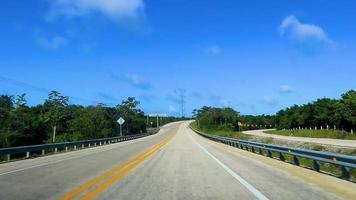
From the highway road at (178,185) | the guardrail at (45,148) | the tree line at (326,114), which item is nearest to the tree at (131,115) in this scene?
the tree line at (326,114)

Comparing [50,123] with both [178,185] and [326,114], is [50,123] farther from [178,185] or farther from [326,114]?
[178,185]

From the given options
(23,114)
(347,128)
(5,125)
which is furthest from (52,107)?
(347,128)

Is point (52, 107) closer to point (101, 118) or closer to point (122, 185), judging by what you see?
point (101, 118)

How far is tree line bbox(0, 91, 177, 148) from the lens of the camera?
8406 centimetres

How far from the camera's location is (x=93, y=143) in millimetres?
52625

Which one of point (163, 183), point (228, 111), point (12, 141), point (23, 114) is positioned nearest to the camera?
point (163, 183)

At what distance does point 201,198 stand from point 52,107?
361ft

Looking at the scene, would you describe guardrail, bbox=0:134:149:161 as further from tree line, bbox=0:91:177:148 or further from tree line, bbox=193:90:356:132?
tree line, bbox=193:90:356:132

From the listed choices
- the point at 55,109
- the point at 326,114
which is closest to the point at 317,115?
the point at 326,114

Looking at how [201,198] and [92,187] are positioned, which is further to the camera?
[92,187]

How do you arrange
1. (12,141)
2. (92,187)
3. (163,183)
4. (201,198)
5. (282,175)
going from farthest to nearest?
(12,141) < (282,175) < (163,183) < (92,187) < (201,198)

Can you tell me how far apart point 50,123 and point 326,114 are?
62498 millimetres

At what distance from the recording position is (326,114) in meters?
112

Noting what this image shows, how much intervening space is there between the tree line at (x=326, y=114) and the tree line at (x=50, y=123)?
4905 cm
